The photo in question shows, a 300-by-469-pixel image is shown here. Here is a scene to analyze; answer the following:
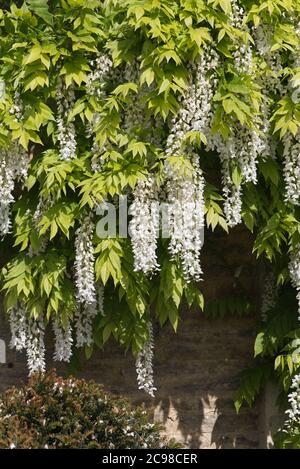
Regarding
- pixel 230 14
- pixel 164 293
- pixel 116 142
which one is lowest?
pixel 164 293

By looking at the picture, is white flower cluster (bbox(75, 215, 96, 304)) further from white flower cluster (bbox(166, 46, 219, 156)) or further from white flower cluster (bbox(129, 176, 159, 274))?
white flower cluster (bbox(166, 46, 219, 156))

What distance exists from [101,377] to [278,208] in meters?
1.69

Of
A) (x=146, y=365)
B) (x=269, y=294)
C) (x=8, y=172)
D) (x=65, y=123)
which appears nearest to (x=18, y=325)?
(x=146, y=365)

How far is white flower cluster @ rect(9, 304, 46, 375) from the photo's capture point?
21.0 feet

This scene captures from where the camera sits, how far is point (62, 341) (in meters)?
6.43

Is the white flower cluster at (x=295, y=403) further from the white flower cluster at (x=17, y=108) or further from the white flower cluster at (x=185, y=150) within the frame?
the white flower cluster at (x=17, y=108)

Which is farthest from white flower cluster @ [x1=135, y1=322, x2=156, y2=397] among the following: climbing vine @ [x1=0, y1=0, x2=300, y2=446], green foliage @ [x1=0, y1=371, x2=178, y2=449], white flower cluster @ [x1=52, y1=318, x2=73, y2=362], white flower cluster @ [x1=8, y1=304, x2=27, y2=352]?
green foliage @ [x1=0, y1=371, x2=178, y2=449]

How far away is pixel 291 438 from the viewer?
6.37 meters

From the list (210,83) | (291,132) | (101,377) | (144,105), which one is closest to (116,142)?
(144,105)

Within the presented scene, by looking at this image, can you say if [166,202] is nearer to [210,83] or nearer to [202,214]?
[202,214]

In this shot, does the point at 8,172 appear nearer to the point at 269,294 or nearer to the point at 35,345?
the point at 35,345

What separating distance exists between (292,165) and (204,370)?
1614 mm

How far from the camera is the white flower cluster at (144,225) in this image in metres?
5.97

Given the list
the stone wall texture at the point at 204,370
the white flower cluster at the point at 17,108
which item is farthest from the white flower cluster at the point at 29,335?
the white flower cluster at the point at 17,108
